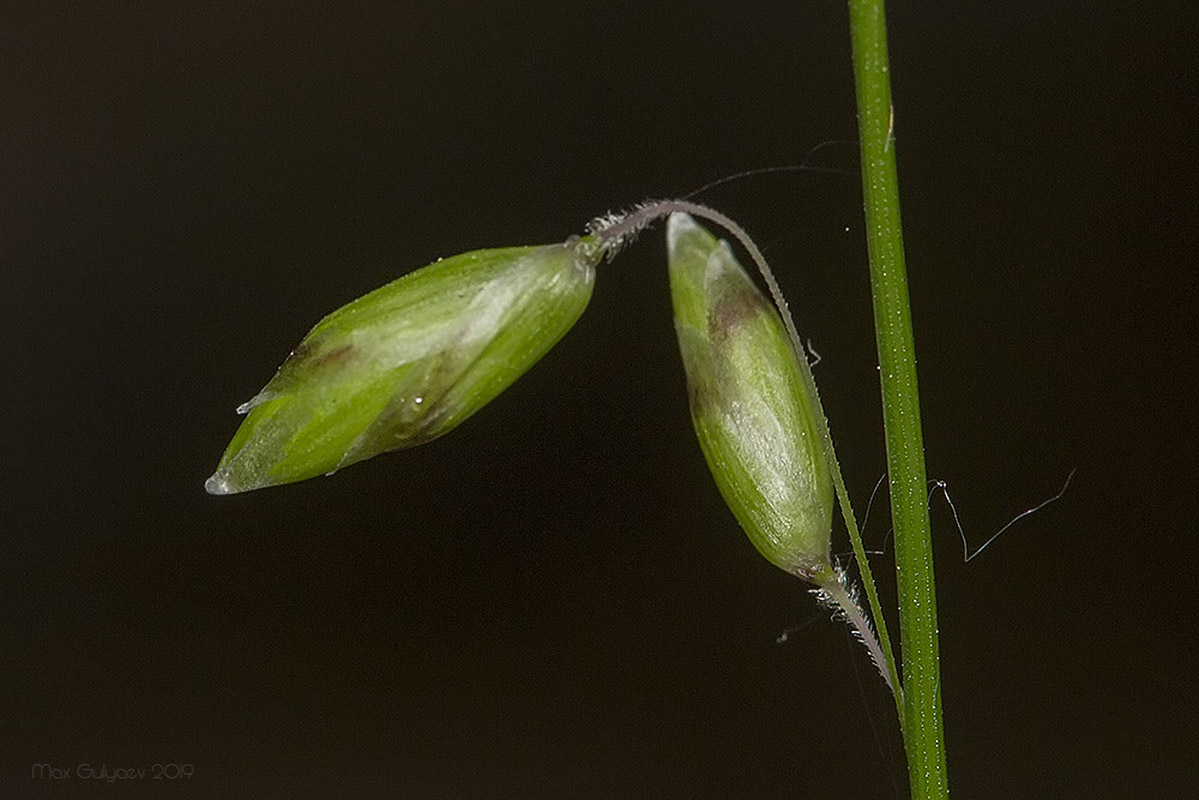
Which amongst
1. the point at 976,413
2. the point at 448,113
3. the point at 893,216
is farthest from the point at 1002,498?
the point at 893,216

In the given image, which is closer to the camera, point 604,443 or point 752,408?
point 752,408

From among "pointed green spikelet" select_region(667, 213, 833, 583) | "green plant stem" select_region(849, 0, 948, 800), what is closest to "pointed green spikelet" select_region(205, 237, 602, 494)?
"pointed green spikelet" select_region(667, 213, 833, 583)

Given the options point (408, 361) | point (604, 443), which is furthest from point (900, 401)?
point (604, 443)

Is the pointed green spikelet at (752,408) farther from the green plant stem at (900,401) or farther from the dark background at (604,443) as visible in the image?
the dark background at (604,443)

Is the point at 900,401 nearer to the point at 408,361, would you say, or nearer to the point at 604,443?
the point at 408,361

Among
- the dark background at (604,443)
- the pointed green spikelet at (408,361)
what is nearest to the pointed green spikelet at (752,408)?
the pointed green spikelet at (408,361)

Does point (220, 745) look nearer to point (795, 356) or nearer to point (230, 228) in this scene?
point (230, 228)

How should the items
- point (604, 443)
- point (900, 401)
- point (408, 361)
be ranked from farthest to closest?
point (604, 443) → point (408, 361) → point (900, 401)
